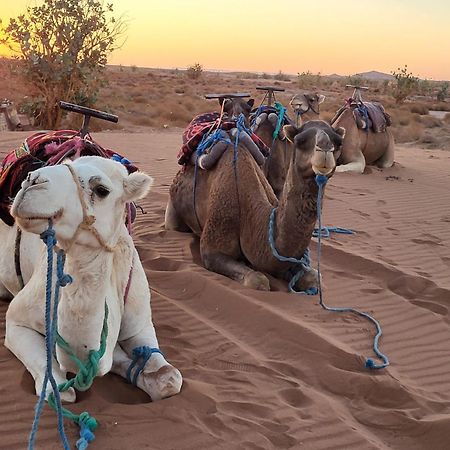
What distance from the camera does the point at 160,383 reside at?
3.20 metres

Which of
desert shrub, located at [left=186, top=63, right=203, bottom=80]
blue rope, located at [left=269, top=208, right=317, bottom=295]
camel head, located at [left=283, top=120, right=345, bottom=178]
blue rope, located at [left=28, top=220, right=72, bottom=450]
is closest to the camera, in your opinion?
blue rope, located at [left=28, top=220, right=72, bottom=450]

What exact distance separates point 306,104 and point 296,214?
5.24 m

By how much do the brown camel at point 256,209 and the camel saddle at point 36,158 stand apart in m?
1.28

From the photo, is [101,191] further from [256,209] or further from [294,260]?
[256,209]

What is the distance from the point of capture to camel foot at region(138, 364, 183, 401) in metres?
3.20

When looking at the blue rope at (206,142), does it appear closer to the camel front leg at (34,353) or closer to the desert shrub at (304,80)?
the camel front leg at (34,353)

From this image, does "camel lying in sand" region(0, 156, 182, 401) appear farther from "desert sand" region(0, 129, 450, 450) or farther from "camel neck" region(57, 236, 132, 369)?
"desert sand" region(0, 129, 450, 450)

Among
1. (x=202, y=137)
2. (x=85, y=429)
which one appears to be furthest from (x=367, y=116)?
(x=85, y=429)

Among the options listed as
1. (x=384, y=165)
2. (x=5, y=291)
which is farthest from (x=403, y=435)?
(x=384, y=165)

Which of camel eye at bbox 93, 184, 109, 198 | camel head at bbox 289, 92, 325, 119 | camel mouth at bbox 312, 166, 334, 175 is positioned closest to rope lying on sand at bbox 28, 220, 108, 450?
camel eye at bbox 93, 184, 109, 198

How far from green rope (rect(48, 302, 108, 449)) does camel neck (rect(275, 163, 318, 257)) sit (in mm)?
2155

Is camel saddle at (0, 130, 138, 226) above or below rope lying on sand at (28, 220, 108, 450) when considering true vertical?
above

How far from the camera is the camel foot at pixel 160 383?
320 cm

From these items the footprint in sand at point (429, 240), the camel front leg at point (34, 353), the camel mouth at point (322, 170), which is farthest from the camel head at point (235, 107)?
the camel front leg at point (34, 353)
